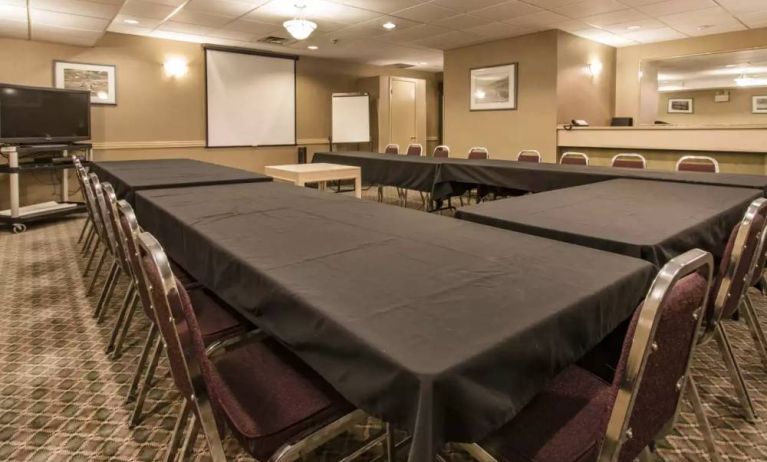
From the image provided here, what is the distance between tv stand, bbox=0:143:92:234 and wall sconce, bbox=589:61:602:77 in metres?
6.95

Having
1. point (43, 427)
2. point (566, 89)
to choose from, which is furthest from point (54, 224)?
point (566, 89)

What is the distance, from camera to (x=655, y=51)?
24.5 ft

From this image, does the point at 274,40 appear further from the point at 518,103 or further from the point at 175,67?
the point at 518,103

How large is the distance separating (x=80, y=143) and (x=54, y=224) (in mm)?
1106

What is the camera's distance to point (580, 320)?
43.6 inches

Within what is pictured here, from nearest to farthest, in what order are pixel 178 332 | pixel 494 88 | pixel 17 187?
pixel 178 332 < pixel 17 187 < pixel 494 88

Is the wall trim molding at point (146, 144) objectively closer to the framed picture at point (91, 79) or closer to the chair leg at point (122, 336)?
the framed picture at point (91, 79)

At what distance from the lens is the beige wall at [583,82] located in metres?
6.80

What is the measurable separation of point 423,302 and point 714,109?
38.0 ft

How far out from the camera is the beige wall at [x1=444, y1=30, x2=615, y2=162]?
6.82m

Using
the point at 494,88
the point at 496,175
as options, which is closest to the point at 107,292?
the point at 496,175

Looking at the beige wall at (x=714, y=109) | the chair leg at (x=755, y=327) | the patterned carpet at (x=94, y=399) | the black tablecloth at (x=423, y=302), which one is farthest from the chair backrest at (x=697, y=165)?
the beige wall at (x=714, y=109)

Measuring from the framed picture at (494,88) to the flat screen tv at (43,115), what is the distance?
544 cm

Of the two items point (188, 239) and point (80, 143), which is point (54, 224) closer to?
point (80, 143)
